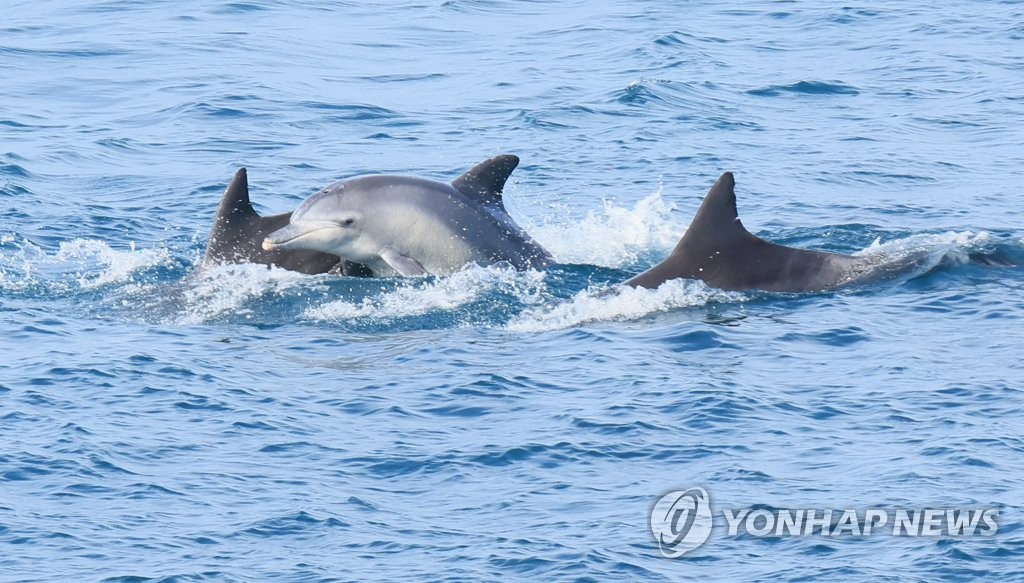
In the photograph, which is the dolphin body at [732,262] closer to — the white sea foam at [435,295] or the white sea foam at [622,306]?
the white sea foam at [622,306]

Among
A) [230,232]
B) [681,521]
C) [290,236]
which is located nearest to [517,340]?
[290,236]

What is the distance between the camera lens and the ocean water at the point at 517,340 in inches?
495

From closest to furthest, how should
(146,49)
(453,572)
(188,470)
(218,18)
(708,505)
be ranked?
(453,572), (708,505), (188,470), (146,49), (218,18)

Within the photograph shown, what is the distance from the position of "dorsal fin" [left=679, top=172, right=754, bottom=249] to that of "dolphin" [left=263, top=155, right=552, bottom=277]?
6.96 ft

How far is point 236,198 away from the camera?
62.6 feet

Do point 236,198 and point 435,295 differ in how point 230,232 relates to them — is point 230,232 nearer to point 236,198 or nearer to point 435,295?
point 236,198


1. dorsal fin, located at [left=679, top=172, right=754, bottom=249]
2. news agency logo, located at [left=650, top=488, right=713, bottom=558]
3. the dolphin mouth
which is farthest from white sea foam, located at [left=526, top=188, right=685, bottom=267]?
news agency logo, located at [left=650, top=488, right=713, bottom=558]

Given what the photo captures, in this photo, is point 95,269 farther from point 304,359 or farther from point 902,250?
point 902,250

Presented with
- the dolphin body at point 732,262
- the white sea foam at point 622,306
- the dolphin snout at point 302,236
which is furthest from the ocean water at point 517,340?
the dolphin snout at point 302,236

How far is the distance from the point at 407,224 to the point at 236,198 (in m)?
1.85

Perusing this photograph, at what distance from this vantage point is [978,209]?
23.4 m

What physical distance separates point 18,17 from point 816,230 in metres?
24.9

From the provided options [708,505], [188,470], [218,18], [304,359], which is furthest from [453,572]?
[218,18]

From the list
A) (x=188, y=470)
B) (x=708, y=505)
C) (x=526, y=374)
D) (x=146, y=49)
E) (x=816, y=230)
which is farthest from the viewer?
(x=146, y=49)
